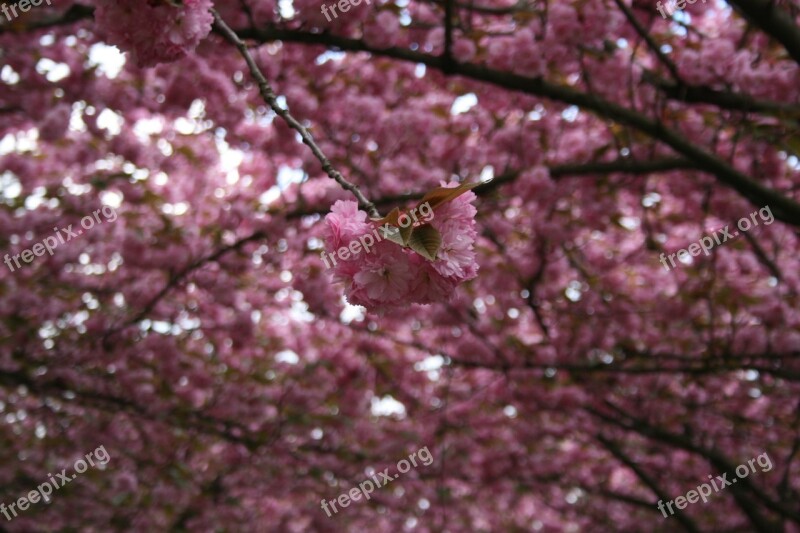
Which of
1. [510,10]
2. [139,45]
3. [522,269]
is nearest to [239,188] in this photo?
[522,269]

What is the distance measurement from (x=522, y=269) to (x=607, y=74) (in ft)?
4.78

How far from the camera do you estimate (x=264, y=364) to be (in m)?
5.71

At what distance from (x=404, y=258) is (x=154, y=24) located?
847 mm

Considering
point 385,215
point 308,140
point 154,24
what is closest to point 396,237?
point 308,140

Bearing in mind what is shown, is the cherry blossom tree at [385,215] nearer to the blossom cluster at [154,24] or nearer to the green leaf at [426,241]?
the blossom cluster at [154,24]

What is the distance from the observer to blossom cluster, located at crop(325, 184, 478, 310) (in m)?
1.19

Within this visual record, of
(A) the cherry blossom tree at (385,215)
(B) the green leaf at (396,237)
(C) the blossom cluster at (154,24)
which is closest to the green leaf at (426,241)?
(B) the green leaf at (396,237)

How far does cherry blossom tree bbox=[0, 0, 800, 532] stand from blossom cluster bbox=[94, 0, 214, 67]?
1111 millimetres

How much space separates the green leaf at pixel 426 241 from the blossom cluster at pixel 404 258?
0.02 m

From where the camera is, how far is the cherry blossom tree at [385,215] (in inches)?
123

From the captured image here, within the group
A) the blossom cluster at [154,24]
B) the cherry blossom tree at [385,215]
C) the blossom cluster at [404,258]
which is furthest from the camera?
the cherry blossom tree at [385,215]

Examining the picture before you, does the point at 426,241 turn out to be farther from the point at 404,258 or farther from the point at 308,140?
the point at 308,140

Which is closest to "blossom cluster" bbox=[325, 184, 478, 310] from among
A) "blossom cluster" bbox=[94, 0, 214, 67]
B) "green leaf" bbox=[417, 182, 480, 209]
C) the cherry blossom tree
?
"green leaf" bbox=[417, 182, 480, 209]

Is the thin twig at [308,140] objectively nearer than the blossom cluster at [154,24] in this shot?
Yes
